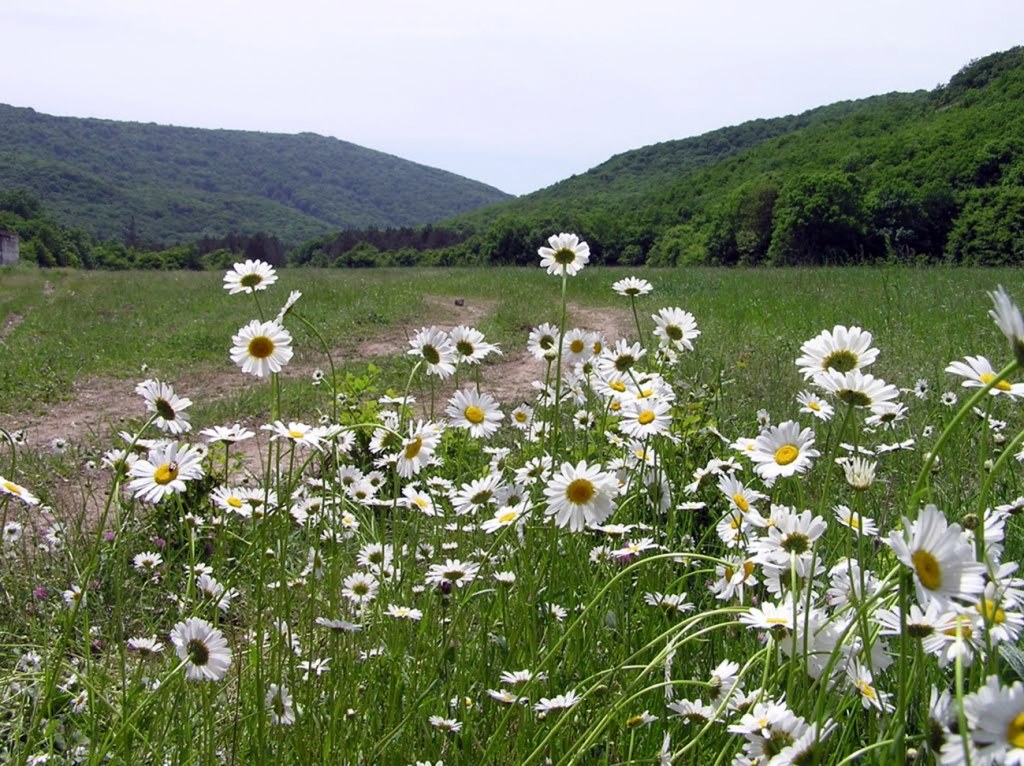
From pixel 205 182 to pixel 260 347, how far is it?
17203cm

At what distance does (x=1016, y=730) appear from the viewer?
0.58 m

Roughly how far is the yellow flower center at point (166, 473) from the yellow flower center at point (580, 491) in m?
0.57

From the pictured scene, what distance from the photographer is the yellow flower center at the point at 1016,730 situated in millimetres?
573

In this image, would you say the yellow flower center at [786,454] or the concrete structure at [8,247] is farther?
the concrete structure at [8,247]

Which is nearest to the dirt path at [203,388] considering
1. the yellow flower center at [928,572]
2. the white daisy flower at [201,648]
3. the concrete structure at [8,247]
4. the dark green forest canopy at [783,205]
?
the white daisy flower at [201,648]

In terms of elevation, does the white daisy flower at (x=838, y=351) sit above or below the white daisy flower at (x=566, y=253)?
below

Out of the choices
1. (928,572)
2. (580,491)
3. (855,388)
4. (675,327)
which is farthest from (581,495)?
(675,327)

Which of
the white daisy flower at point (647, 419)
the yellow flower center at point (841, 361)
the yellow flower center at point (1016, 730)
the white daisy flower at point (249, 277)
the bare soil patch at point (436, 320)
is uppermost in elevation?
the white daisy flower at point (249, 277)

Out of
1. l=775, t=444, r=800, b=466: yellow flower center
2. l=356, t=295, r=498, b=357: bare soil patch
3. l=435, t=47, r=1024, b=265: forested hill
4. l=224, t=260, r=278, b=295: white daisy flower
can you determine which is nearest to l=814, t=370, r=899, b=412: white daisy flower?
l=775, t=444, r=800, b=466: yellow flower center

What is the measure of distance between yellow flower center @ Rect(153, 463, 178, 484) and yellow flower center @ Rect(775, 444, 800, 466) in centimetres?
85

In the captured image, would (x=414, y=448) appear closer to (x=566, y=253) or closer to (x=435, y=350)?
(x=435, y=350)

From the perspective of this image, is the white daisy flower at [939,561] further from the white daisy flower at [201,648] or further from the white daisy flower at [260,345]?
the white daisy flower at [260,345]

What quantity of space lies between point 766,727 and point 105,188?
124828 millimetres

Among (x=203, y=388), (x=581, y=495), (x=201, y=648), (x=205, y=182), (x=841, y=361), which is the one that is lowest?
(x=203, y=388)
